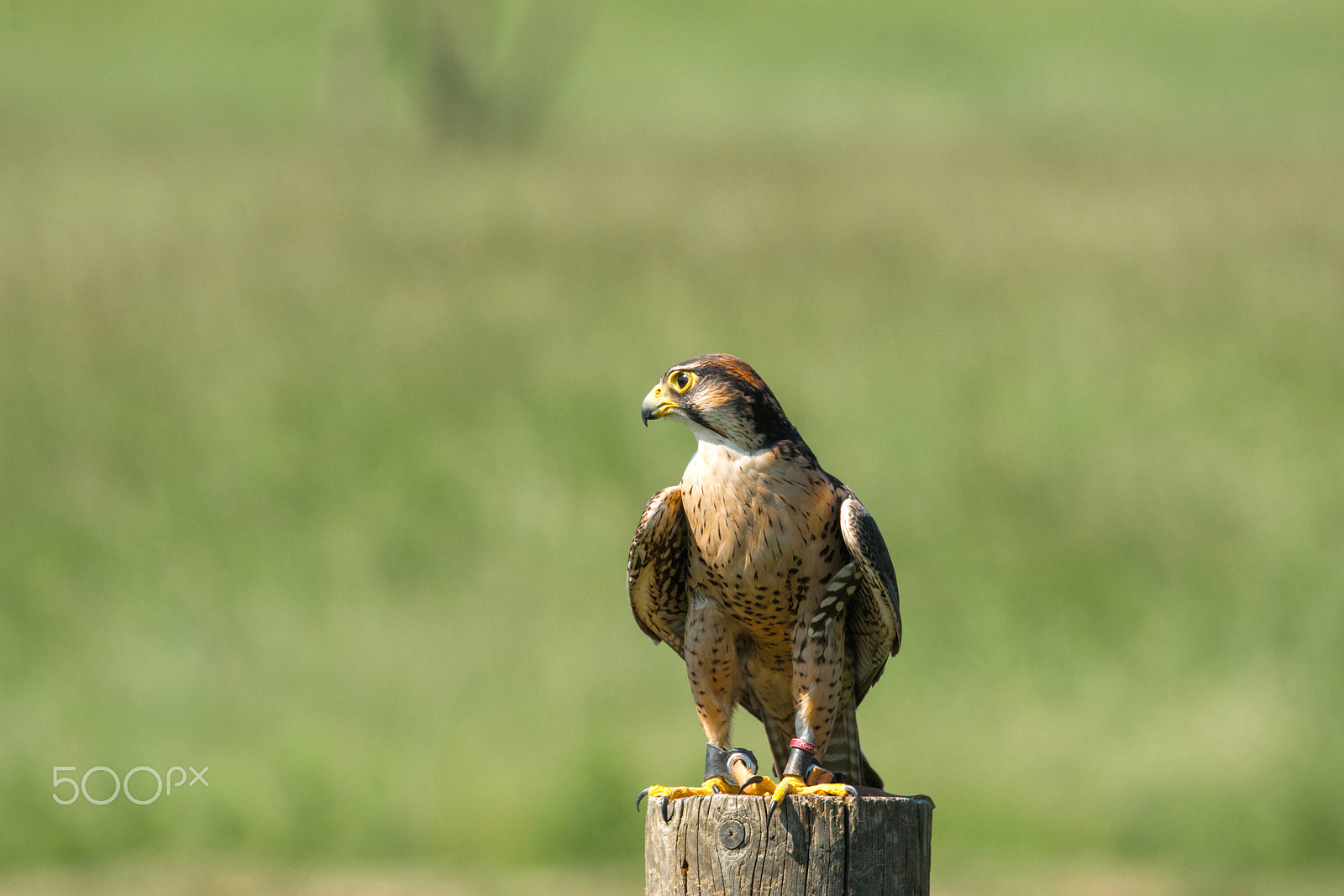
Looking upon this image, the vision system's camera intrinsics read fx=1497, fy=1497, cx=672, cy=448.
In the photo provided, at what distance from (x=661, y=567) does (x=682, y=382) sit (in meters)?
0.52

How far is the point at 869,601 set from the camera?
371 centimetres

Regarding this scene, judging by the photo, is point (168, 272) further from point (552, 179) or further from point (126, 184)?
point (552, 179)

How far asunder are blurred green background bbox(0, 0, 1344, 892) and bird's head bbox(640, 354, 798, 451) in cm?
680

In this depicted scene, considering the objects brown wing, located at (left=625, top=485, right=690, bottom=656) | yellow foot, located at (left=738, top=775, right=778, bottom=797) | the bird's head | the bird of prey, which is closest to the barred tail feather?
the bird of prey

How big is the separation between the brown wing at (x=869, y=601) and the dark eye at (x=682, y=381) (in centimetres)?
47

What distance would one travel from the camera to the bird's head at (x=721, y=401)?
3539 mm

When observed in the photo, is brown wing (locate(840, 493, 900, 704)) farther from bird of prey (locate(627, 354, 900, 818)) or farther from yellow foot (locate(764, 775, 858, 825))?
yellow foot (locate(764, 775, 858, 825))

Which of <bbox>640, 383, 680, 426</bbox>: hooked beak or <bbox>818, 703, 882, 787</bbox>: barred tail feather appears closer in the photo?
<bbox>640, 383, 680, 426</bbox>: hooked beak

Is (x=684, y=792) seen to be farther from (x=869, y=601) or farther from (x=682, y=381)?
(x=682, y=381)

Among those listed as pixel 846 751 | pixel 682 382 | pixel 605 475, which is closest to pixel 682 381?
pixel 682 382

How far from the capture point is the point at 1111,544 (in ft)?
42.3

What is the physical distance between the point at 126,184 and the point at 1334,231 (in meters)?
14.7

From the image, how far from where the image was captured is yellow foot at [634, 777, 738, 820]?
3400 millimetres

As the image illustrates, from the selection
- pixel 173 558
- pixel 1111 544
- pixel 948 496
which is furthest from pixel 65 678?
pixel 1111 544
